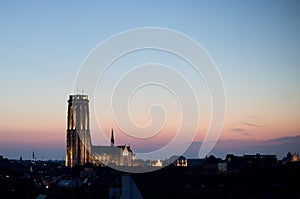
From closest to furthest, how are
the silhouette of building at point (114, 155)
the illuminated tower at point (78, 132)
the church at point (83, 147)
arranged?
the illuminated tower at point (78, 132), the church at point (83, 147), the silhouette of building at point (114, 155)

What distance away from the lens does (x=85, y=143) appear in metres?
147

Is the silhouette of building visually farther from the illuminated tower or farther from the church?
the illuminated tower

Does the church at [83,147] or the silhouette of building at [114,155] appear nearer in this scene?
the church at [83,147]

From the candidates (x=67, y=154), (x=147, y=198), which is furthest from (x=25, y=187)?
(x=67, y=154)

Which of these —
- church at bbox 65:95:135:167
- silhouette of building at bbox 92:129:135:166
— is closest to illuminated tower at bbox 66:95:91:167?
church at bbox 65:95:135:167

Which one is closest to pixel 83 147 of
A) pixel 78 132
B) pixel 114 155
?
pixel 78 132

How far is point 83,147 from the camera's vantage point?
480ft

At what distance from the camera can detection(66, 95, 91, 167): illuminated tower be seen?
143000mm

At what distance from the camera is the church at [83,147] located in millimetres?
143750

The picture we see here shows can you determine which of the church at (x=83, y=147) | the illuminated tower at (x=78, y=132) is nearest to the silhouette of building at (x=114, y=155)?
the church at (x=83, y=147)

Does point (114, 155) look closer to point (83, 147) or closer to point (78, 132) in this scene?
point (83, 147)

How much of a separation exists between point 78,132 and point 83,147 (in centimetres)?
490

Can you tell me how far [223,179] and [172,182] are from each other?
24025 millimetres

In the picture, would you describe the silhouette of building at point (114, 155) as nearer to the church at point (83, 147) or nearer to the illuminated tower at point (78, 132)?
the church at point (83, 147)
